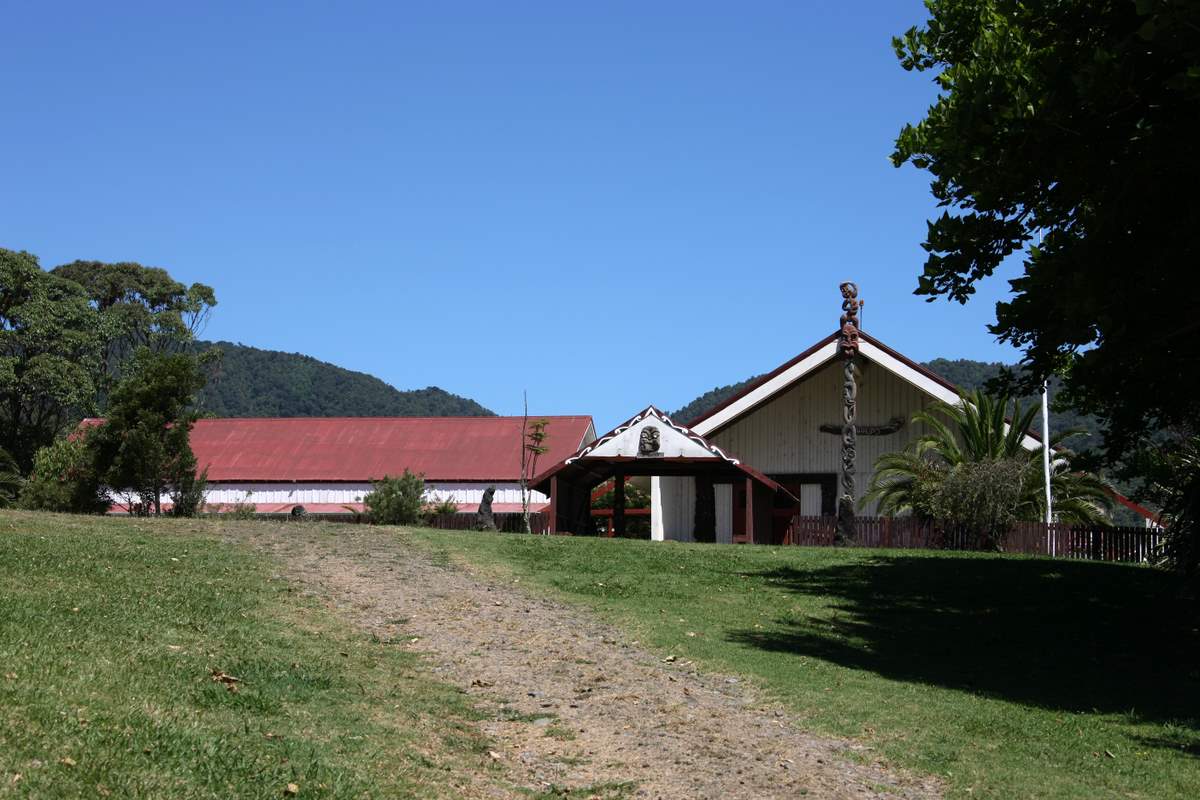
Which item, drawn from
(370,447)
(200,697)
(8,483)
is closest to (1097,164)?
(200,697)

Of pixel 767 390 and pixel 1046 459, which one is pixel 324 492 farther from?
pixel 1046 459

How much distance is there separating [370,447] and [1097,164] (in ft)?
127

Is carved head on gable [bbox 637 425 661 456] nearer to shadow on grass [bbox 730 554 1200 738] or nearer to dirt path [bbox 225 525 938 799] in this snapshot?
shadow on grass [bbox 730 554 1200 738]

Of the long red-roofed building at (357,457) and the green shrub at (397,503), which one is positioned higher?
the long red-roofed building at (357,457)

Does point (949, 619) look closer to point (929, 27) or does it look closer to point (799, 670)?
point (799, 670)

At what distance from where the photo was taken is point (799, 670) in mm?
13961

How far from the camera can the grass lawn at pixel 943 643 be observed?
36.2ft

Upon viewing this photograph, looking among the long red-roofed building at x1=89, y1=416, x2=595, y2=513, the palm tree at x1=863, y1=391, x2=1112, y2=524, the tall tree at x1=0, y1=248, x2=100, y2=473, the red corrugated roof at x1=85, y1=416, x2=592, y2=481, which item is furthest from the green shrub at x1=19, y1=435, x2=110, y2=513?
the tall tree at x1=0, y1=248, x2=100, y2=473

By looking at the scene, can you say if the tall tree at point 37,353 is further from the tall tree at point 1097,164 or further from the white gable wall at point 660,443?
the tall tree at point 1097,164

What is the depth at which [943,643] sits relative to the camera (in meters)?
16.4

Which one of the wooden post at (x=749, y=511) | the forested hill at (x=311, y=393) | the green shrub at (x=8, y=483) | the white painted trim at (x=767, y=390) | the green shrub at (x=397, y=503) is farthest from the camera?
the forested hill at (x=311, y=393)

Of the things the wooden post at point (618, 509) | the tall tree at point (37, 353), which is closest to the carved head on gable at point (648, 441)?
the wooden post at point (618, 509)

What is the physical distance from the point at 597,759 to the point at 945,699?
4.60 metres

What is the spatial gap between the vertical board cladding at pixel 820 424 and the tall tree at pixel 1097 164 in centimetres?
2131
